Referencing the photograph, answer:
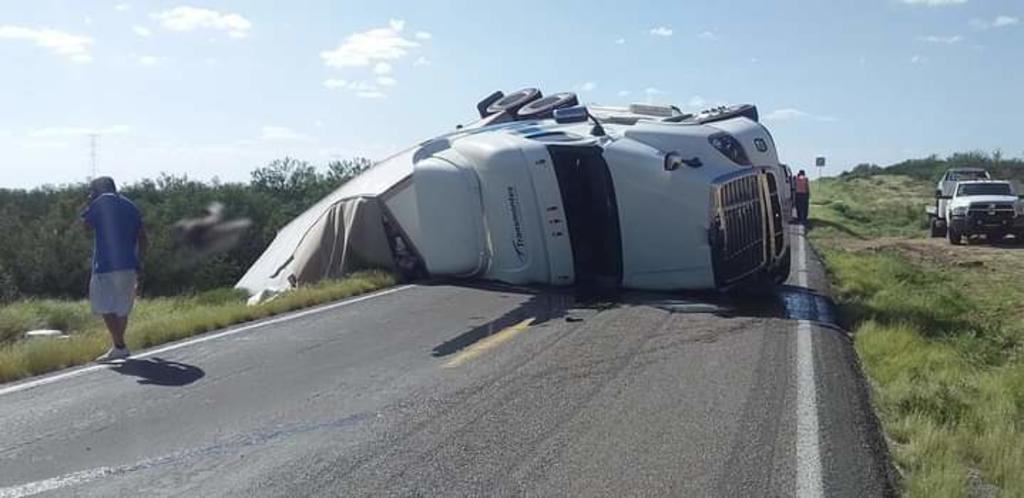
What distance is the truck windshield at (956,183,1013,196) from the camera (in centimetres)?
3192

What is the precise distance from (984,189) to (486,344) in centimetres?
2660

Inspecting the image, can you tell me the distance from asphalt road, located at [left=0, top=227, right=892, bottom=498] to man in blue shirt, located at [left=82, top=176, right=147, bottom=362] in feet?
1.78

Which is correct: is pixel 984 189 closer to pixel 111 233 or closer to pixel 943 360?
pixel 943 360

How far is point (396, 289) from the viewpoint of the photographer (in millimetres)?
14680

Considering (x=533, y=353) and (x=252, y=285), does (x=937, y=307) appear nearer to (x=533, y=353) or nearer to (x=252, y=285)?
(x=533, y=353)

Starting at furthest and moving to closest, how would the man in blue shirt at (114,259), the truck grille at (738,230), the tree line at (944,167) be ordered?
the tree line at (944,167) < the truck grille at (738,230) < the man in blue shirt at (114,259)

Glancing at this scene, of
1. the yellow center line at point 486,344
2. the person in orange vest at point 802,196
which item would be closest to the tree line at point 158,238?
the person in orange vest at point 802,196

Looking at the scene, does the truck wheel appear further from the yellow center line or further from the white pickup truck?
the yellow center line

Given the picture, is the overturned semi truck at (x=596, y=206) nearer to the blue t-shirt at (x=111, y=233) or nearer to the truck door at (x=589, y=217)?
the truck door at (x=589, y=217)

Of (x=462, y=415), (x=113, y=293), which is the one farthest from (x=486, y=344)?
(x=113, y=293)

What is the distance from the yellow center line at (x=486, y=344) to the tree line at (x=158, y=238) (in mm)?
21853

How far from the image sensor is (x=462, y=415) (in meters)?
7.09

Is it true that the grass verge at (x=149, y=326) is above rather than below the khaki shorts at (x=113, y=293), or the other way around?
below

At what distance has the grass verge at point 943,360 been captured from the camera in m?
6.18
